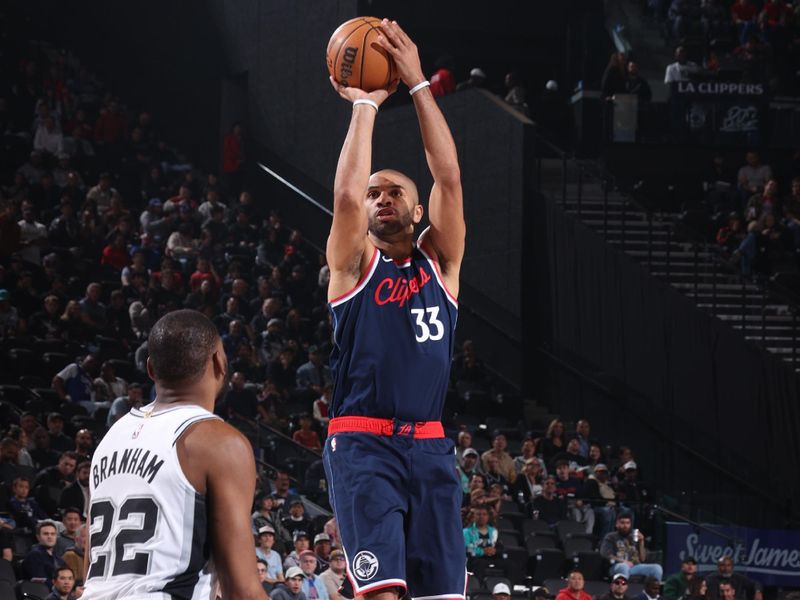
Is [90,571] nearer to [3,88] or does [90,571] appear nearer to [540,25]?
[3,88]

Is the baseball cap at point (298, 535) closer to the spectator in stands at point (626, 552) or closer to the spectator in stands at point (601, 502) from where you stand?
the spectator in stands at point (626, 552)

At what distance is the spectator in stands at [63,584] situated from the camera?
38.2 feet

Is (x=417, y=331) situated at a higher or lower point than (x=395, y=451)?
higher

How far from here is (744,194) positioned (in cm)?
2131

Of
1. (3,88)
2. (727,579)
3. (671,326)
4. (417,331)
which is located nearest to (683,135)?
(671,326)

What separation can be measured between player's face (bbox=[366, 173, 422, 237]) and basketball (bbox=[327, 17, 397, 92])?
410 mm

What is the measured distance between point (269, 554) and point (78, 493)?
6.54ft

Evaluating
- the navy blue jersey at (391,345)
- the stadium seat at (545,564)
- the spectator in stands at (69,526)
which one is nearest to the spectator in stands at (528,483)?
the stadium seat at (545,564)

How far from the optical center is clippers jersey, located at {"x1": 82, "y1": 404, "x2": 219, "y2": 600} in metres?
3.87

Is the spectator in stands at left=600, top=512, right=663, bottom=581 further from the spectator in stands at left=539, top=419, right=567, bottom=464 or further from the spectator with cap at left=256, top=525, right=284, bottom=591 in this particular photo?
the spectator with cap at left=256, top=525, right=284, bottom=591

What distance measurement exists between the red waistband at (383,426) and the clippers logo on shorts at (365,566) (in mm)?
491

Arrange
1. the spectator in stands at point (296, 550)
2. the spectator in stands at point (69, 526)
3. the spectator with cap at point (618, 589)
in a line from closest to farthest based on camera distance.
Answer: the spectator in stands at point (69, 526) < the spectator in stands at point (296, 550) < the spectator with cap at point (618, 589)

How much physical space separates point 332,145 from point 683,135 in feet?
20.0

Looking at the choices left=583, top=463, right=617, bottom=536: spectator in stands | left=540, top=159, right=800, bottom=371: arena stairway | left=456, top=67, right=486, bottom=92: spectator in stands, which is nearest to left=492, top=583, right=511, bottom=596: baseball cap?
left=583, top=463, right=617, bottom=536: spectator in stands
